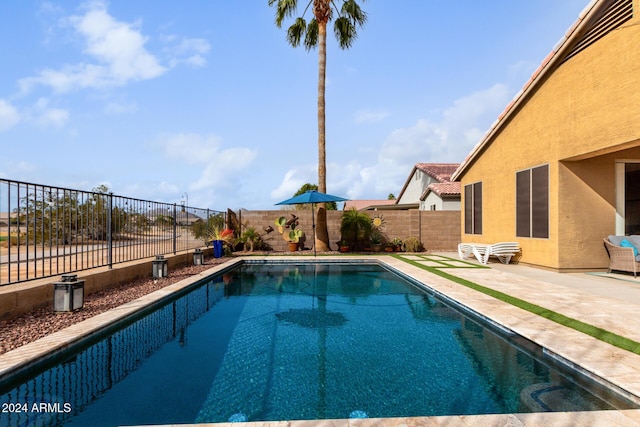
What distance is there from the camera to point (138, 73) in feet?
36.6

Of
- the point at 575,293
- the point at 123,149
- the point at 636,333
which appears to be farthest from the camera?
the point at 123,149

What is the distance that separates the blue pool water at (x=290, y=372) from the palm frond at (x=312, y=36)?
14.8 m

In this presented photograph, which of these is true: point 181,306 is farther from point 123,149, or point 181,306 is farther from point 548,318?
point 123,149

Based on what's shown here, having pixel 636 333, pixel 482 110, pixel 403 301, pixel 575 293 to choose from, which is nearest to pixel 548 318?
pixel 636 333

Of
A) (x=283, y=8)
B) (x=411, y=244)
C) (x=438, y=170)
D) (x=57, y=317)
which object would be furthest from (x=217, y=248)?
(x=438, y=170)

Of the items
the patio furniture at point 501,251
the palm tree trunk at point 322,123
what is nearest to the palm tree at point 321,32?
the palm tree trunk at point 322,123

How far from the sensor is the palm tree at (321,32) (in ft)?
51.7

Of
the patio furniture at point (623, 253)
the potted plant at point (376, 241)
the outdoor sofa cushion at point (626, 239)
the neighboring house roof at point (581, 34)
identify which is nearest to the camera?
the neighboring house roof at point (581, 34)

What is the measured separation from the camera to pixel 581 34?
8539 millimetres

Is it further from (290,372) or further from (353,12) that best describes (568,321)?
(353,12)

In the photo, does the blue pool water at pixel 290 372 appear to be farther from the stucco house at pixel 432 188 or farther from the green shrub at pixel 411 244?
the stucco house at pixel 432 188

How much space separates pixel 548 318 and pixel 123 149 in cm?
1534

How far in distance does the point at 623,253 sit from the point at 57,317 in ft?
39.4

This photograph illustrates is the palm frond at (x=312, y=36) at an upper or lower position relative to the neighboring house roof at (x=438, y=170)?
upper
